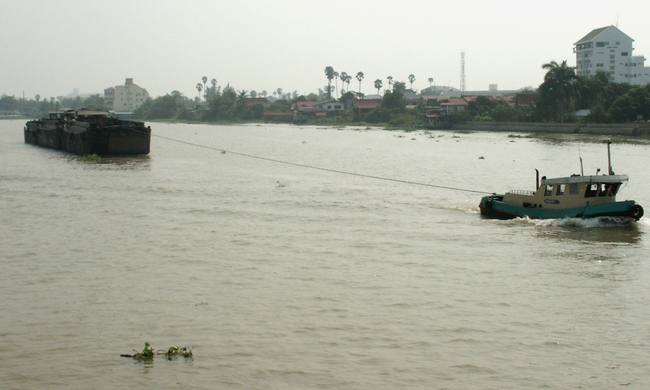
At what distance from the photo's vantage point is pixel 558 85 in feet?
292

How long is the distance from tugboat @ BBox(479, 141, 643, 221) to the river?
40 centimetres

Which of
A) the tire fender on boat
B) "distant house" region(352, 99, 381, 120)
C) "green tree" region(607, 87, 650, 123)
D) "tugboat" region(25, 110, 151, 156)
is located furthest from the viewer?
"distant house" region(352, 99, 381, 120)

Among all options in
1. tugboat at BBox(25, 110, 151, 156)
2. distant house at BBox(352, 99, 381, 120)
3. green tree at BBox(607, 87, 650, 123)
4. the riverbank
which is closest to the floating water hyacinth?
tugboat at BBox(25, 110, 151, 156)

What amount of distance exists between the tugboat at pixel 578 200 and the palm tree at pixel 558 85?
6992 centimetres

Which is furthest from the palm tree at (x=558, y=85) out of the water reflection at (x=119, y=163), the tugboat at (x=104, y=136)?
the water reflection at (x=119, y=163)

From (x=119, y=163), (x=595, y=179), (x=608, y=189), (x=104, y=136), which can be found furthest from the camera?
(x=104, y=136)

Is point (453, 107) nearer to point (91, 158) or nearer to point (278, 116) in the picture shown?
point (278, 116)

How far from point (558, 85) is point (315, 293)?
8170cm

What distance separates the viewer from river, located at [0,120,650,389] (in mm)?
10688

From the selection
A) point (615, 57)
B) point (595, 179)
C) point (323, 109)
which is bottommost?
point (595, 179)

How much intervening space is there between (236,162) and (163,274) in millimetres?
31383

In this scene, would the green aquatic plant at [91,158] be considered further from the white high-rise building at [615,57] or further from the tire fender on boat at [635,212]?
the white high-rise building at [615,57]

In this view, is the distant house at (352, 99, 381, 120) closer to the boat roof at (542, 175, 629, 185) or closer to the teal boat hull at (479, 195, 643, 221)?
the teal boat hull at (479, 195, 643, 221)

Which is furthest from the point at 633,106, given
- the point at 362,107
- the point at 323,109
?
the point at 323,109
